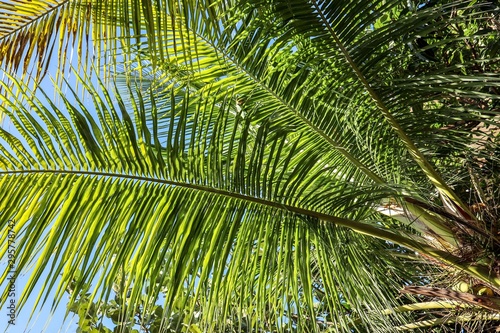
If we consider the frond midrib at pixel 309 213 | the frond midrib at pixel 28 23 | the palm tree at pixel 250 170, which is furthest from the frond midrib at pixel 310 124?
the frond midrib at pixel 28 23

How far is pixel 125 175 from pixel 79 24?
863 millimetres

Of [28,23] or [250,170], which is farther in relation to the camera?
[28,23]

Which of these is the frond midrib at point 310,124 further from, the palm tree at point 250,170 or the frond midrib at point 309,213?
the frond midrib at point 309,213

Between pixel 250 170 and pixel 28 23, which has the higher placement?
pixel 28 23

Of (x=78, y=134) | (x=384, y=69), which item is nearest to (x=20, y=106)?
(x=78, y=134)

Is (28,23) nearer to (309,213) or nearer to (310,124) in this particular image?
(310,124)

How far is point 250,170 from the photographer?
1.93m

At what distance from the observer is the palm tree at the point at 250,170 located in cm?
177

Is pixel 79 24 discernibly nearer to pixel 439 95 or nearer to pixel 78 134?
pixel 78 134

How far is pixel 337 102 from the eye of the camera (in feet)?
7.20

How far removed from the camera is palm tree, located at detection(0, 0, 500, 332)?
177 centimetres

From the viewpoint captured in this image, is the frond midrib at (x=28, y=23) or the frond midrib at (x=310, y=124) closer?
the frond midrib at (x=310, y=124)

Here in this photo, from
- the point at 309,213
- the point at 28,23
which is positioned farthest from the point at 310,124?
the point at 28,23

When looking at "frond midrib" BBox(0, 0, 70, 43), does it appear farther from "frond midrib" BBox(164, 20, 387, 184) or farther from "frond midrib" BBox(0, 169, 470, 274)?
"frond midrib" BBox(0, 169, 470, 274)
